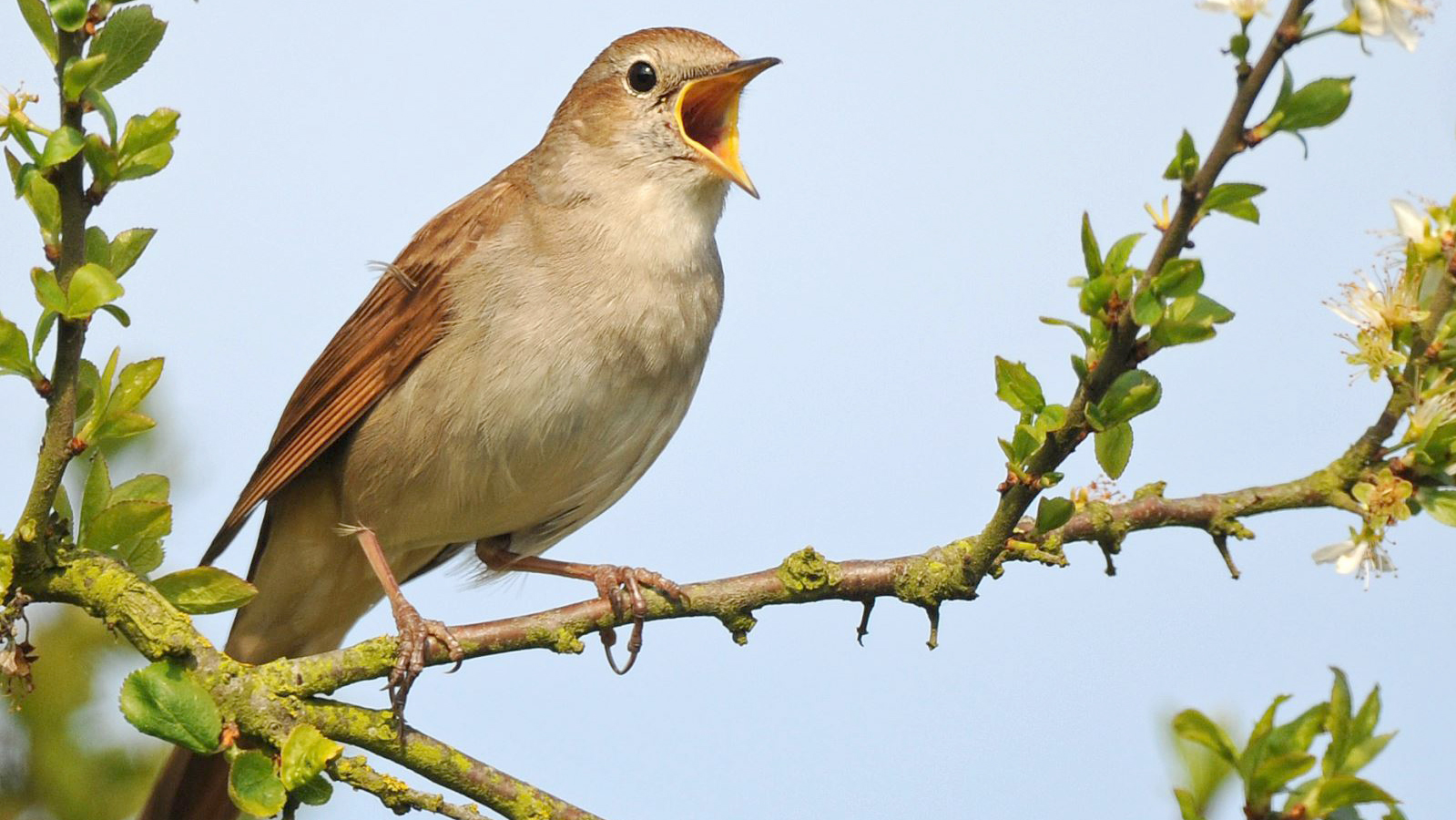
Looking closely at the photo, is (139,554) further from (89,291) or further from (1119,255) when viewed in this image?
(1119,255)

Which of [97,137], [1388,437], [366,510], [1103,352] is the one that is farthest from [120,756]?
[1388,437]

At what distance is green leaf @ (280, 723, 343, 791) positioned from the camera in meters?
2.52

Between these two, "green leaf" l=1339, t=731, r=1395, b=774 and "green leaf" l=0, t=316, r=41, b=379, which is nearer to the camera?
"green leaf" l=1339, t=731, r=1395, b=774

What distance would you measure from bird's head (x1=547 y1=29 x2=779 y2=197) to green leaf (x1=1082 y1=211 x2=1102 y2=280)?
7.60 feet

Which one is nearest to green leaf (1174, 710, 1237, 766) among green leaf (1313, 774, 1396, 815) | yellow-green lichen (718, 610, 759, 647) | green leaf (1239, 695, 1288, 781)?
green leaf (1239, 695, 1288, 781)

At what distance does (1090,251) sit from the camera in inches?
87.4

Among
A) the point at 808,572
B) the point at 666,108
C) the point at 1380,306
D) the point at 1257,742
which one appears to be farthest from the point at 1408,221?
the point at 666,108

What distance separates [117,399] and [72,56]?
1.91ft

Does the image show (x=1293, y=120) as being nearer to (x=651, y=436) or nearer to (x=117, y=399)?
(x=117, y=399)

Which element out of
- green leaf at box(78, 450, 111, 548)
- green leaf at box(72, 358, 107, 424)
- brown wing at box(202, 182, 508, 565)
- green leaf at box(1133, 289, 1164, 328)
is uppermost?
brown wing at box(202, 182, 508, 565)

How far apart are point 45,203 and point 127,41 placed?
0.99ft

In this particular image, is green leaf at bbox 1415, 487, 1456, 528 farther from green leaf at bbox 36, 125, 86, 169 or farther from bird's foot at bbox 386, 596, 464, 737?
green leaf at bbox 36, 125, 86, 169

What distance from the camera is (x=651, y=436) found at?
4453mm

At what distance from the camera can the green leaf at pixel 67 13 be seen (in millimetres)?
2393
